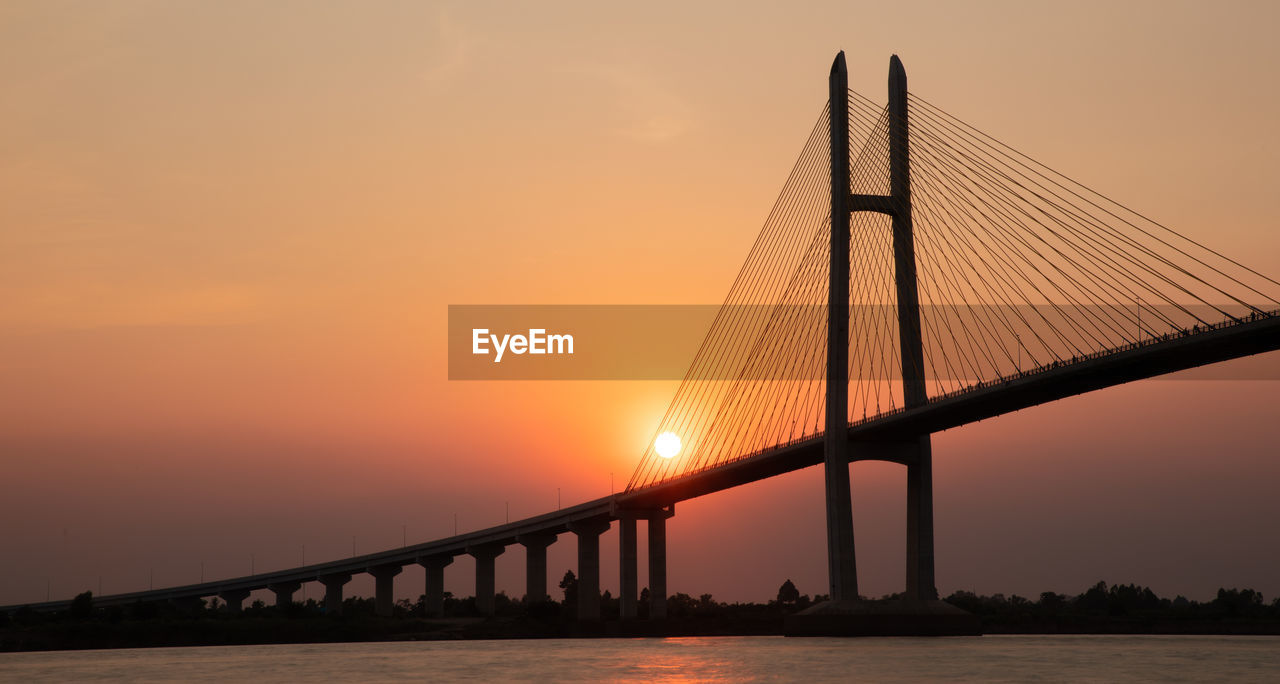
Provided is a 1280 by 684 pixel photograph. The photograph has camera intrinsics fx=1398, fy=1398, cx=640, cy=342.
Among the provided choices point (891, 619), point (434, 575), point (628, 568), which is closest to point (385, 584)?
point (434, 575)

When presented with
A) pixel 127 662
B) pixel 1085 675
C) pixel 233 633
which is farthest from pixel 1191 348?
pixel 233 633

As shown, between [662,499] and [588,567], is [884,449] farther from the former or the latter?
[588,567]

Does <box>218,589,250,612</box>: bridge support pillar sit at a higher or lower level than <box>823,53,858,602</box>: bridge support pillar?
lower

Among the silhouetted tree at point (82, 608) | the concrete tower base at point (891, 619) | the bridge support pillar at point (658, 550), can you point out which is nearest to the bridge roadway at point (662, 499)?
the bridge support pillar at point (658, 550)

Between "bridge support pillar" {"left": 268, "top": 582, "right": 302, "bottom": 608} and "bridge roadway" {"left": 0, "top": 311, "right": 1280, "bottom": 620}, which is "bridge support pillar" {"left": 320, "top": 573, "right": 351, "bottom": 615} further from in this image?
"bridge support pillar" {"left": 268, "top": 582, "right": 302, "bottom": 608}

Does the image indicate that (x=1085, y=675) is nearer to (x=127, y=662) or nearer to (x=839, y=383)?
(x=839, y=383)

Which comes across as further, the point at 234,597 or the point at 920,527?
the point at 234,597

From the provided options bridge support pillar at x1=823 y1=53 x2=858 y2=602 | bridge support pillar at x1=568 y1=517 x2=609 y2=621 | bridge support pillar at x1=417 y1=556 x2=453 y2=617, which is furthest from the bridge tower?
bridge support pillar at x1=417 y1=556 x2=453 y2=617
